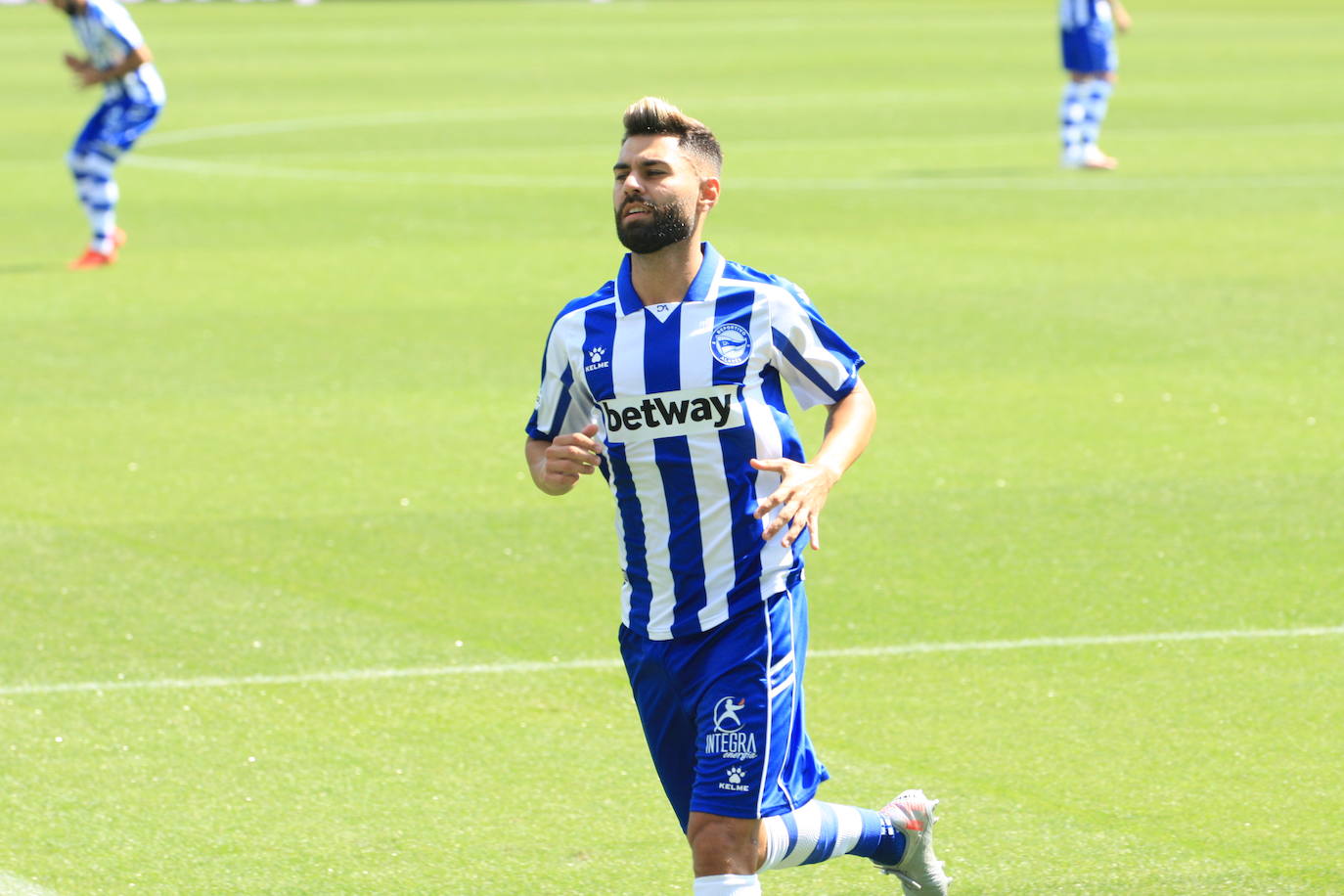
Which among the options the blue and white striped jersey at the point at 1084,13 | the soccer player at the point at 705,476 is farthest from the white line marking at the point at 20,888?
the blue and white striped jersey at the point at 1084,13

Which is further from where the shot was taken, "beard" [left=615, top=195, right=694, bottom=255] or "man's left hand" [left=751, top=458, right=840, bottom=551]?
"beard" [left=615, top=195, right=694, bottom=255]

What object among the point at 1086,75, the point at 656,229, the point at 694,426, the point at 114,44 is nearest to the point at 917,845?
the point at 694,426

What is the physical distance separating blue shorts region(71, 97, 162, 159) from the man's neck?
12574mm

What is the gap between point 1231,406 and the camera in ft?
36.8

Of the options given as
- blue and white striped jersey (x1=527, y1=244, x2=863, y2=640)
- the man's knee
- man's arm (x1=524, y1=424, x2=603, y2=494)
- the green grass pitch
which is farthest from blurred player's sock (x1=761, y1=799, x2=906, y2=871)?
man's arm (x1=524, y1=424, x2=603, y2=494)

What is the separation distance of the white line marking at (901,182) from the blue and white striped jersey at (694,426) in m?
15.1

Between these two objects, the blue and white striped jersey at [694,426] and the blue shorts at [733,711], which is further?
the blue and white striped jersey at [694,426]

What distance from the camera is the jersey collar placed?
5.03 meters

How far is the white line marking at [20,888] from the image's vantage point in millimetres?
5559

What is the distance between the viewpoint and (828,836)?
16.8ft

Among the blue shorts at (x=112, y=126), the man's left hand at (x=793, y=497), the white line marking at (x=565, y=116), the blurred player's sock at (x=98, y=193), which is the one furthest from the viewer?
the white line marking at (x=565, y=116)

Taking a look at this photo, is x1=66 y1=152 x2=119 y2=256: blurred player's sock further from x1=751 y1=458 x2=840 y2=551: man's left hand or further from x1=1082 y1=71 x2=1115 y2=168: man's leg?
x1=751 y1=458 x2=840 y2=551: man's left hand

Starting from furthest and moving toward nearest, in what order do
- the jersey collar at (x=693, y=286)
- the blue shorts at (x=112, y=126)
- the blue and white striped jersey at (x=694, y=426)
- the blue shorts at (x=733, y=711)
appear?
1. the blue shorts at (x=112, y=126)
2. the jersey collar at (x=693, y=286)
3. the blue and white striped jersey at (x=694, y=426)
4. the blue shorts at (x=733, y=711)

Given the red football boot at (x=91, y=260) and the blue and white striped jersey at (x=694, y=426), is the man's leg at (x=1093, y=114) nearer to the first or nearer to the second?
the red football boot at (x=91, y=260)
